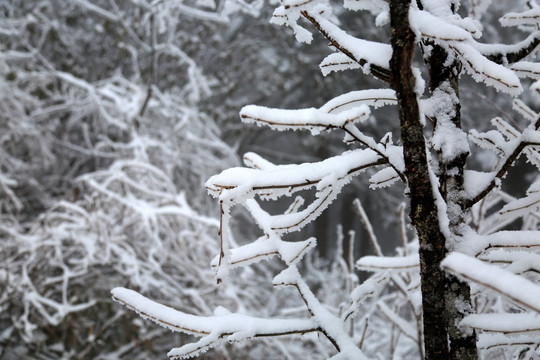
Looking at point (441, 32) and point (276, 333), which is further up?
point (441, 32)

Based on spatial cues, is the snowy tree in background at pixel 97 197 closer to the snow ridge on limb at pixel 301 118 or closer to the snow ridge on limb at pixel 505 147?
the snow ridge on limb at pixel 505 147

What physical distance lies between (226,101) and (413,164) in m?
6.71

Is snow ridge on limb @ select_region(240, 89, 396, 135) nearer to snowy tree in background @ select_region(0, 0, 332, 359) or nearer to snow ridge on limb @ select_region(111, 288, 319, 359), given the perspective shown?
snow ridge on limb @ select_region(111, 288, 319, 359)

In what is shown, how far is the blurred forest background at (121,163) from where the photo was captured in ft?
10.1

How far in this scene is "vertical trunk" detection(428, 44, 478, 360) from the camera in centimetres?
71

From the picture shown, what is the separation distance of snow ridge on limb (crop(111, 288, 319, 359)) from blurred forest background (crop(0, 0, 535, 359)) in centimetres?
92

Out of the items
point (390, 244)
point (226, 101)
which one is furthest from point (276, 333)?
point (390, 244)

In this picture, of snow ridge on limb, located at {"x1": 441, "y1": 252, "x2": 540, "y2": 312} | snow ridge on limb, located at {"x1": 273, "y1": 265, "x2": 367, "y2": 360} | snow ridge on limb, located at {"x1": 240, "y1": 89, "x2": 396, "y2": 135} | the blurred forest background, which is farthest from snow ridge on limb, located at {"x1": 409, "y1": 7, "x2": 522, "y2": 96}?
the blurred forest background

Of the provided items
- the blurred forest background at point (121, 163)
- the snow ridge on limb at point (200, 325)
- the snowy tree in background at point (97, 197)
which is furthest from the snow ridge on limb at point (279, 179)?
the snowy tree in background at point (97, 197)

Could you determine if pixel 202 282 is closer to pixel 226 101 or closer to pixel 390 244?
pixel 226 101

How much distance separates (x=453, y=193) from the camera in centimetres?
78

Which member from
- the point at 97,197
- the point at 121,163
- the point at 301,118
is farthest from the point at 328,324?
the point at 121,163

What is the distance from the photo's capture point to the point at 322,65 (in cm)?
81

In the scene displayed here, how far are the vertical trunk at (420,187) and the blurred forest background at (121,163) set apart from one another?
0.74m
